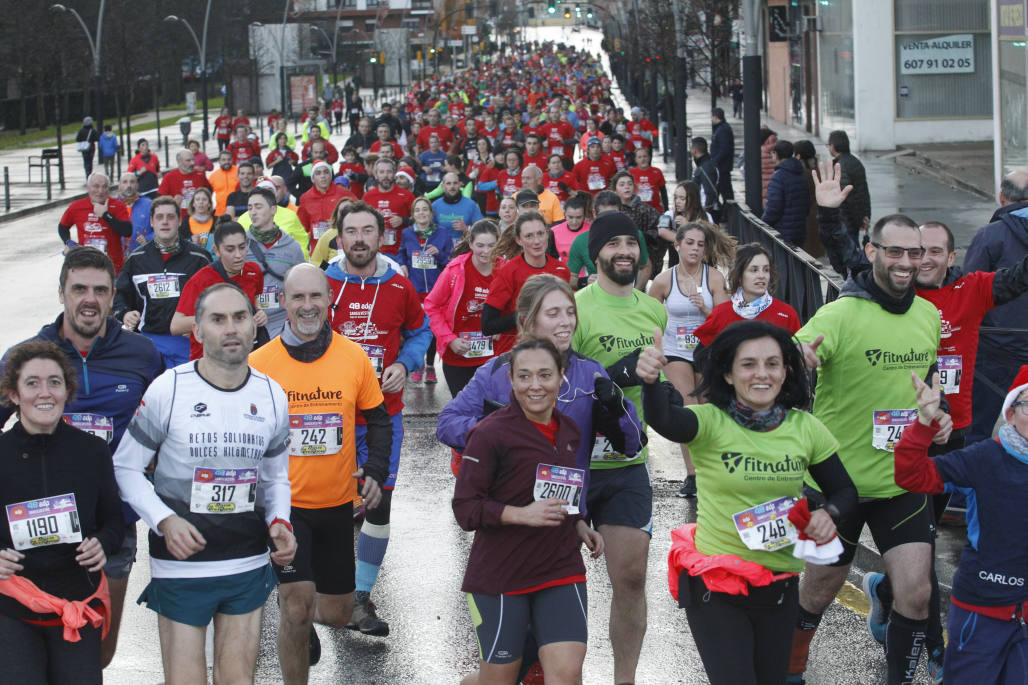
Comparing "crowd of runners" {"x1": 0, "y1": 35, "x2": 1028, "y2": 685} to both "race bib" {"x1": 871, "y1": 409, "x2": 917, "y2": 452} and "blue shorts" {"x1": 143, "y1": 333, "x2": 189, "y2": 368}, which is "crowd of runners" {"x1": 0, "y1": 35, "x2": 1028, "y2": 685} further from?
"blue shorts" {"x1": 143, "y1": 333, "x2": 189, "y2": 368}

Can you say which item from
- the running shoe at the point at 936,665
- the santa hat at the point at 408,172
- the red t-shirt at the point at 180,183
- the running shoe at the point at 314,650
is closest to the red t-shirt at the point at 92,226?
the santa hat at the point at 408,172

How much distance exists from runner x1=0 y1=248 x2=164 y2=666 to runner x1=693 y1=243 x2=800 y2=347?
3445mm

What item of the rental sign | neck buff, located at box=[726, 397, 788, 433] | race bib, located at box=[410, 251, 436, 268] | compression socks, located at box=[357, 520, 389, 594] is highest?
Answer: the rental sign

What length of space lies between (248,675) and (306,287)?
1785 mm

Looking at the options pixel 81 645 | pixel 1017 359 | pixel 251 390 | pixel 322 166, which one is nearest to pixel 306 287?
pixel 251 390

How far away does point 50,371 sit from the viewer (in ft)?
16.6

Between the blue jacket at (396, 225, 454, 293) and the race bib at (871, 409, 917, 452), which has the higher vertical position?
the blue jacket at (396, 225, 454, 293)

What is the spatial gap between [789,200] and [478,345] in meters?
6.51

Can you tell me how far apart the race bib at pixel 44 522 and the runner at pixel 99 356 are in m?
0.88

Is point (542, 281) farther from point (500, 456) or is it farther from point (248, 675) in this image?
point (248, 675)

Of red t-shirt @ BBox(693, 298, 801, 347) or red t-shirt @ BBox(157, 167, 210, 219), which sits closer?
red t-shirt @ BBox(693, 298, 801, 347)

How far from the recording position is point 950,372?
23.9ft

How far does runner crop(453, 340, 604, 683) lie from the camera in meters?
5.11

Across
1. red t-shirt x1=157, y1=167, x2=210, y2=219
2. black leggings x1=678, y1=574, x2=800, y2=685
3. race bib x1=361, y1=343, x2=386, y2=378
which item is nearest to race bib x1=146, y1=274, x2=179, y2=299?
race bib x1=361, y1=343, x2=386, y2=378
